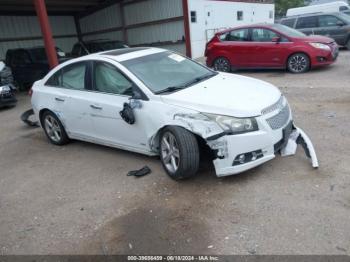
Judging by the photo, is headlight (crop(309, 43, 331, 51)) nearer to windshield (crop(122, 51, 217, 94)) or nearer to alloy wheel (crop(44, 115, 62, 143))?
windshield (crop(122, 51, 217, 94))

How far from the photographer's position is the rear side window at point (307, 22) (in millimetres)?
14064

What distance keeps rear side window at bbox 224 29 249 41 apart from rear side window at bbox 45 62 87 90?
22.7 feet

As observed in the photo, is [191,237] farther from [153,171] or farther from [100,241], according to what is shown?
[153,171]

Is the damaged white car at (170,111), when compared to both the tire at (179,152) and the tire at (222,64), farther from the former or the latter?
the tire at (222,64)

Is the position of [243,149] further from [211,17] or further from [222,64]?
[211,17]

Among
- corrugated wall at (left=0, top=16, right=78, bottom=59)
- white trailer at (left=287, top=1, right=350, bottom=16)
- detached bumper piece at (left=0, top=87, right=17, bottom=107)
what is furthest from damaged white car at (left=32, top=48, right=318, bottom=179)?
white trailer at (left=287, top=1, right=350, bottom=16)


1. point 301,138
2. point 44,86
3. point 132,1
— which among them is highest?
point 132,1

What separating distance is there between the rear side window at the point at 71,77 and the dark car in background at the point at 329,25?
11.6 metres

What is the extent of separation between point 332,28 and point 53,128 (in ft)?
39.8

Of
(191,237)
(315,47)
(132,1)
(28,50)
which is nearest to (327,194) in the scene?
(191,237)

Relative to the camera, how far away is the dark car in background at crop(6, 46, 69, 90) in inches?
504

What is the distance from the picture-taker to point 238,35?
1116 cm

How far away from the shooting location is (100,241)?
3277 mm

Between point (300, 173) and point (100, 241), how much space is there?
2.42m
